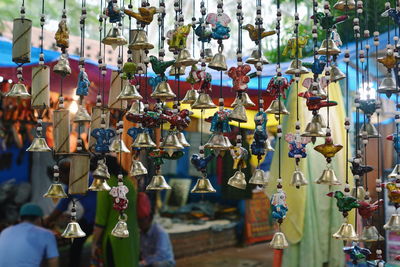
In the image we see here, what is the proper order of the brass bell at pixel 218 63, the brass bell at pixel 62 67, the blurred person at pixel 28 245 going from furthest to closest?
the blurred person at pixel 28 245, the brass bell at pixel 62 67, the brass bell at pixel 218 63

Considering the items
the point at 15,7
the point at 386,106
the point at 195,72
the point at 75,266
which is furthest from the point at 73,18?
the point at 195,72

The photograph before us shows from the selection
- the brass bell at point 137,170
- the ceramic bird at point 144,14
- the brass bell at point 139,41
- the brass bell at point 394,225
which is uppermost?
the ceramic bird at point 144,14

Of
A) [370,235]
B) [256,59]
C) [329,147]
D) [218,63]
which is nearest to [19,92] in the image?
[218,63]

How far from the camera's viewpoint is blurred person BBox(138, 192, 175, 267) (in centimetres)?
537

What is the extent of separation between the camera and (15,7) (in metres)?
10.0

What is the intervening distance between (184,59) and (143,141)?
0.37 meters

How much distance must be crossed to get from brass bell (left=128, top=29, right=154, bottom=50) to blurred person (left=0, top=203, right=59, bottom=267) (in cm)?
245

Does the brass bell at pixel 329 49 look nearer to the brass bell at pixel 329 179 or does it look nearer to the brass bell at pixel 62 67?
the brass bell at pixel 329 179

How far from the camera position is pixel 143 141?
7.50ft

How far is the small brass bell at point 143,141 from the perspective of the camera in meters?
2.28

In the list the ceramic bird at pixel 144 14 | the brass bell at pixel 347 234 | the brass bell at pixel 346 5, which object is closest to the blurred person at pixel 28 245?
the ceramic bird at pixel 144 14

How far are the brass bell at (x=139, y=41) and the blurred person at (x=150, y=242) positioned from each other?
324cm

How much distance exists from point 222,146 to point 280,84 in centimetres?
35

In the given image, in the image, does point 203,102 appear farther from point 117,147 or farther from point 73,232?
point 73,232
